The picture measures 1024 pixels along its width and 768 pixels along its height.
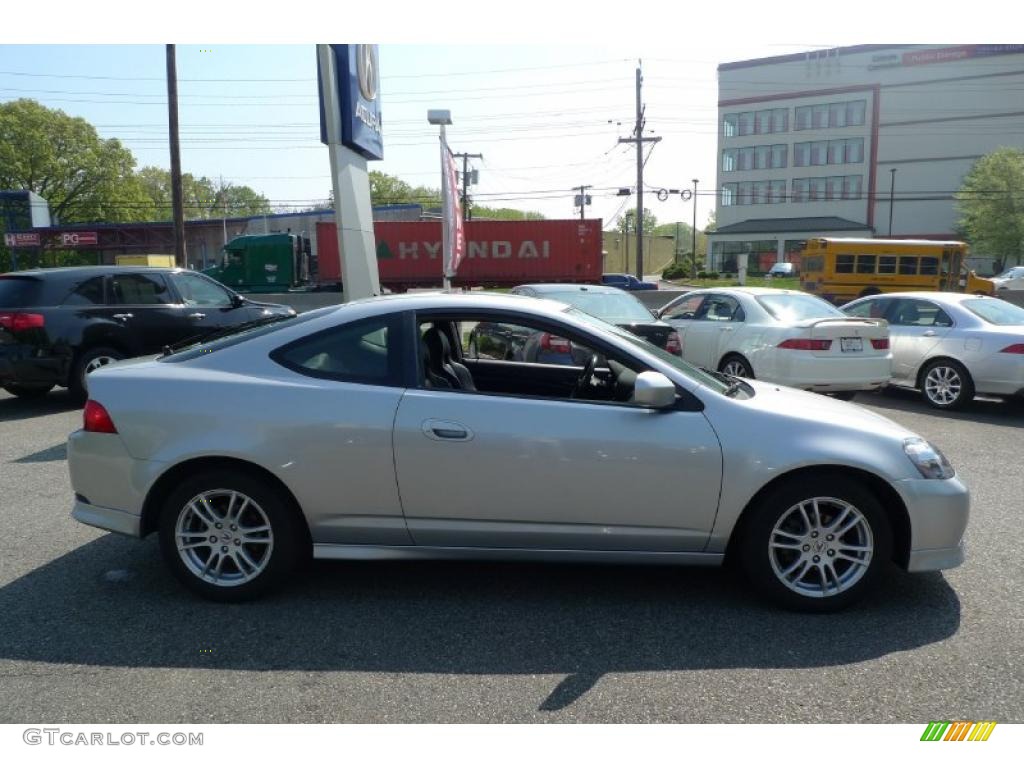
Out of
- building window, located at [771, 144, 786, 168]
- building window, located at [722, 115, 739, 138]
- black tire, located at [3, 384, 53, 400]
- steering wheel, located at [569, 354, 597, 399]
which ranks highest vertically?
building window, located at [722, 115, 739, 138]

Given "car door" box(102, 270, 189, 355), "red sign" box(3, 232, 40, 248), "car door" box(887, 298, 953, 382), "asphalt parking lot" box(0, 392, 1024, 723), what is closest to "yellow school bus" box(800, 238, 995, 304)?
"car door" box(887, 298, 953, 382)

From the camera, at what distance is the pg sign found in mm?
10578

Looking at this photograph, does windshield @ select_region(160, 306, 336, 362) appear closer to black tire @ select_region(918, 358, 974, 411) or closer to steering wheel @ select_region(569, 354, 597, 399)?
steering wheel @ select_region(569, 354, 597, 399)

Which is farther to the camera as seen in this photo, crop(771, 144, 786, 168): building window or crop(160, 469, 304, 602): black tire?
crop(771, 144, 786, 168): building window

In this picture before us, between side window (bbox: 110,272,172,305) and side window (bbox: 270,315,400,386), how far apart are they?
6.80 meters

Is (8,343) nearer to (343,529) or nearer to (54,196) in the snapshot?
(343,529)

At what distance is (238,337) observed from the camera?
4.07 m

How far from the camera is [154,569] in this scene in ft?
14.0

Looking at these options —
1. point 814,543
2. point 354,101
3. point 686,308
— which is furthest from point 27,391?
point 814,543

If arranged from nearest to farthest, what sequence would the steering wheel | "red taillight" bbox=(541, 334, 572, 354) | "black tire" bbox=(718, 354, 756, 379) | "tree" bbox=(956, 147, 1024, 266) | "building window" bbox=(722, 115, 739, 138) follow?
the steering wheel, "red taillight" bbox=(541, 334, 572, 354), "black tire" bbox=(718, 354, 756, 379), "tree" bbox=(956, 147, 1024, 266), "building window" bbox=(722, 115, 739, 138)

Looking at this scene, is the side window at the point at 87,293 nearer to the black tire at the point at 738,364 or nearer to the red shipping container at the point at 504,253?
the black tire at the point at 738,364

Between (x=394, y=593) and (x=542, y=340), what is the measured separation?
2312 millimetres

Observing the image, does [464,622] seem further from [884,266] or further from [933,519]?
[884,266]

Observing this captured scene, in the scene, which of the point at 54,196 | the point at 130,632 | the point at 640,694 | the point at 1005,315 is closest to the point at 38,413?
the point at 130,632
